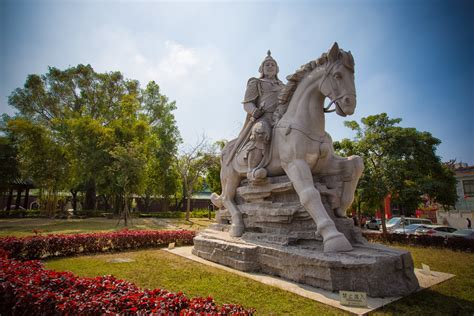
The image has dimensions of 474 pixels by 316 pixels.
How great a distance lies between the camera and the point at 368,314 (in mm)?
3039

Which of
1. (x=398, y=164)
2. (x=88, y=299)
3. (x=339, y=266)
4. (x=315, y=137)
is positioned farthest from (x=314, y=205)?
(x=398, y=164)

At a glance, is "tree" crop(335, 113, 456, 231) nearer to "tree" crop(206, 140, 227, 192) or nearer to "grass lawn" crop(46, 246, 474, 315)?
"grass lawn" crop(46, 246, 474, 315)

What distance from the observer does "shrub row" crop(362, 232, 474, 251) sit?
909cm

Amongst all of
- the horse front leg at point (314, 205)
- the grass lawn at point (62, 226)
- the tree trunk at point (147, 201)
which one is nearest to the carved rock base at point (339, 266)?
the horse front leg at point (314, 205)

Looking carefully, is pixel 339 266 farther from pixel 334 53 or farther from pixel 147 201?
pixel 147 201

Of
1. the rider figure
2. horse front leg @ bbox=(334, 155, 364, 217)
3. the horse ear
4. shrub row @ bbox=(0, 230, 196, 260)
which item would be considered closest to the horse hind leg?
the rider figure

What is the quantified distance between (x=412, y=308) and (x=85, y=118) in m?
24.8

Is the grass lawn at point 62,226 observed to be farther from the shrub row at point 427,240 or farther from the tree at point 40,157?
the shrub row at point 427,240

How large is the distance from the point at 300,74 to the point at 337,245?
318cm

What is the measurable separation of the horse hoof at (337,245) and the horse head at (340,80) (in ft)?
6.64

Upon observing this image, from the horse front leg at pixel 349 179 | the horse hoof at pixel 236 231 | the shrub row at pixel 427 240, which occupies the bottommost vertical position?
the shrub row at pixel 427 240

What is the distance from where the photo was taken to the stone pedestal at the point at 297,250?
3.65m

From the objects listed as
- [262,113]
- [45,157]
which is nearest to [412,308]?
[262,113]

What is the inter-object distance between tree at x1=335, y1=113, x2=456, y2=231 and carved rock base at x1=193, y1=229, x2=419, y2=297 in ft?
31.4
